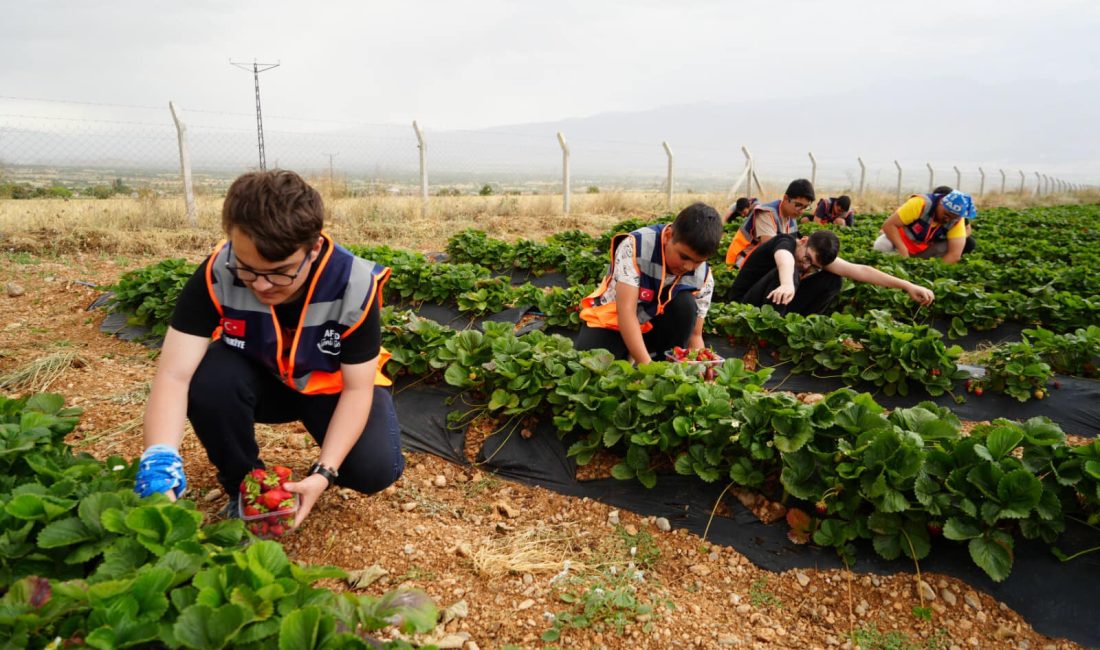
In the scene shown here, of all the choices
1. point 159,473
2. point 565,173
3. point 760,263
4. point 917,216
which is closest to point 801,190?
point 760,263

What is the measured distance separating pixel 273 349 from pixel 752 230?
17.2ft

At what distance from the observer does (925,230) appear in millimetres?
7820

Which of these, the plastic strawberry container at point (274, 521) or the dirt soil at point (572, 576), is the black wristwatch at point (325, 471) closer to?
the plastic strawberry container at point (274, 521)

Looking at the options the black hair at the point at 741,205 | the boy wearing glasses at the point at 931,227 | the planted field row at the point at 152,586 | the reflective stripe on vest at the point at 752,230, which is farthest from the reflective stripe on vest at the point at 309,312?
the black hair at the point at 741,205

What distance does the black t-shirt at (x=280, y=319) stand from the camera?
Result: 7.02 ft

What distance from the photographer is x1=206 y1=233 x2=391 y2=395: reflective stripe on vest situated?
2.16 meters

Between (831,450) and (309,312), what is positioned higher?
(309,312)

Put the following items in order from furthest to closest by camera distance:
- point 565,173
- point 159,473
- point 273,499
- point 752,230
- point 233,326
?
point 565,173
point 752,230
point 233,326
point 273,499
point 159,473

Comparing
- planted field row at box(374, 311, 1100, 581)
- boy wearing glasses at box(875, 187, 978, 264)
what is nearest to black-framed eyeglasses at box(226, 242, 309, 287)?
planted field row at box(374, 311, 1100, 581)

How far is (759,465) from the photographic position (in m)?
2.82

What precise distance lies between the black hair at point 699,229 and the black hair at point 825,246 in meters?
2.34

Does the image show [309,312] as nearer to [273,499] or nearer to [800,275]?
[273,499]

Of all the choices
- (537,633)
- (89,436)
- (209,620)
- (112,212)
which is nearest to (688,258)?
(537,633)

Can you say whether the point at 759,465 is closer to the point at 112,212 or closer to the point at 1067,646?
the point at 1067,646
